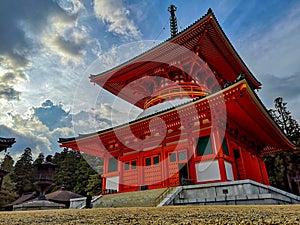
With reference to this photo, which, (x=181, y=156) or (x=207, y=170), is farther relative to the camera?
(x=181, y=156)

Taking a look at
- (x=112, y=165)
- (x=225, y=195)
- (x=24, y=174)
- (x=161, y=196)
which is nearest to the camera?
(x=225, y=195)

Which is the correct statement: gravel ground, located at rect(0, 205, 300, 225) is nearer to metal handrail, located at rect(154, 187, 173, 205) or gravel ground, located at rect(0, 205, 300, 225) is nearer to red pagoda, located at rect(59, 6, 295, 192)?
metal handrail, located at rect(154, 187, 173, 205)

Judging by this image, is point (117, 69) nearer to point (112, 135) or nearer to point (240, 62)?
point (112, 135)

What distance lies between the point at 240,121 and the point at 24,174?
4879cm

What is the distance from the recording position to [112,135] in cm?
1240

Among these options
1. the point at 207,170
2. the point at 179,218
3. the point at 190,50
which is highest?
the point at 190,50

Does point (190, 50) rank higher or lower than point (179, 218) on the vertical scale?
higher

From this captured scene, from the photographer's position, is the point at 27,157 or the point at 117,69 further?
the point at 27,157

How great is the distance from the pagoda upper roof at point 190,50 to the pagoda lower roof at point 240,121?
4.43 m

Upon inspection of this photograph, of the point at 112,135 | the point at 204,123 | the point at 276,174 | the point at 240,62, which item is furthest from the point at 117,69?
the point at 276,174

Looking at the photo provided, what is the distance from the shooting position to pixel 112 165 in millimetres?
13570

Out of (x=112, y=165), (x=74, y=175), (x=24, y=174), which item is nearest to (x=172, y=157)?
(x=112, y=165)

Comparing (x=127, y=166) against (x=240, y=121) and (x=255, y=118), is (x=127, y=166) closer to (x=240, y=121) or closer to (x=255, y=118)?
(x=240, y=121)

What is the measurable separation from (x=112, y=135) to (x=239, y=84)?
719 cm
